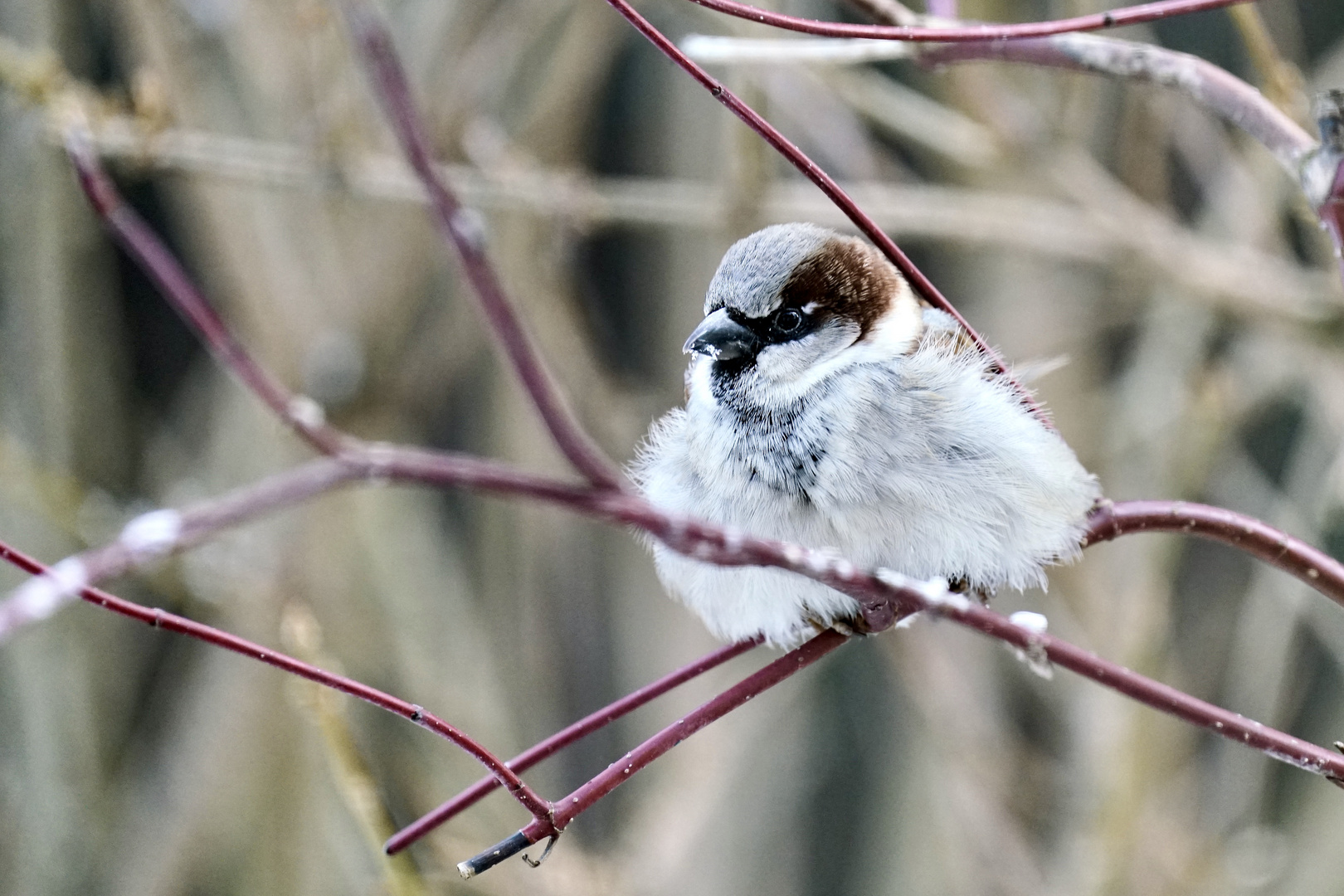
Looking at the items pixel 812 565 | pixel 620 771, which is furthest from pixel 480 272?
pixel 620 771

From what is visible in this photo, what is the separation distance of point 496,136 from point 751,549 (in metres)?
2.31

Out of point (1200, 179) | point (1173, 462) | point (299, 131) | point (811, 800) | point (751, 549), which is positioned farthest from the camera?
point (811, 800)

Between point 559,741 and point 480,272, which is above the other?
point 480,272

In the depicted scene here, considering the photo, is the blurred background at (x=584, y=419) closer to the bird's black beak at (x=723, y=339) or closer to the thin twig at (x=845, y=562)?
the bird's black beak at (x=723, y=339)

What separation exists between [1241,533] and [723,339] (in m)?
0.66

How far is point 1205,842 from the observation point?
2.82 meters

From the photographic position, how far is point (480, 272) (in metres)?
0.61

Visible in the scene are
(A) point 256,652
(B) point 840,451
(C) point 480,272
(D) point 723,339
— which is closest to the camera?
(C) point 480,272

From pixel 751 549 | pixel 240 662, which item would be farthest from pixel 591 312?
pixel 751 549

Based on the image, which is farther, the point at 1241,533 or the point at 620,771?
the point at 1241,533

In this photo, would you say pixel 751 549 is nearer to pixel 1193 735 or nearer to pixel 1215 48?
pixel 1193 735

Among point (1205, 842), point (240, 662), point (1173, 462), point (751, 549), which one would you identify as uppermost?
point (240, 662)

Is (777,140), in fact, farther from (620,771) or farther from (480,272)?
(620,771)

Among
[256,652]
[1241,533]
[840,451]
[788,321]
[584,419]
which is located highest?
[584,419]
